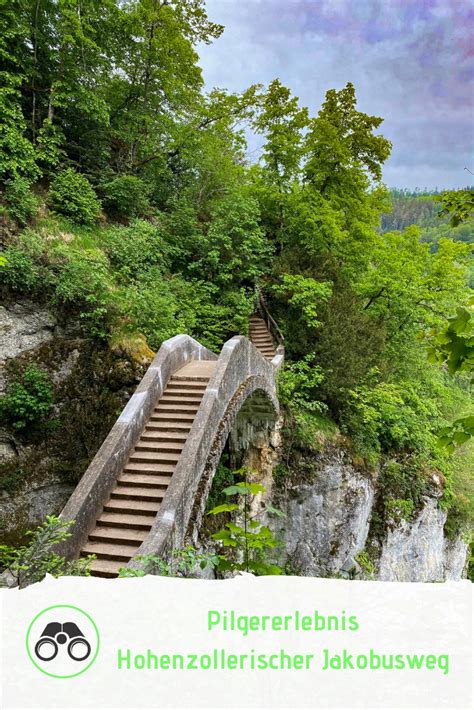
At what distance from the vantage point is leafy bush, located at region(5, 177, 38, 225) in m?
9.20

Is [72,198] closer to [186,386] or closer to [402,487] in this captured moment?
[186,386]

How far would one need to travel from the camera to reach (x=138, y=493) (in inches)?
221

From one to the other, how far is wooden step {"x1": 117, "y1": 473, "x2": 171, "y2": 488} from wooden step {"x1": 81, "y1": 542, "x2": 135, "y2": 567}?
0.86 m

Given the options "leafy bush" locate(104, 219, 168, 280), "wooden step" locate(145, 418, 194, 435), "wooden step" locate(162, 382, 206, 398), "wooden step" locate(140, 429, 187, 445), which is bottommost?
"wooden step" locate(140, 429, 187, 445)

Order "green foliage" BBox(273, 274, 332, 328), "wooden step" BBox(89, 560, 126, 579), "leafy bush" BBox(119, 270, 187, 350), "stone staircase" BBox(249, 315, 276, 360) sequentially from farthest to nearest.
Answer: "stone staircase" BBox(249, 315, 276, 360), "green foliage" BBox(273, 274, 332, 328), "leafy bush" BBox(119, 270, 187, 350), "wooden step" BBox(89, 560, 126, 579)

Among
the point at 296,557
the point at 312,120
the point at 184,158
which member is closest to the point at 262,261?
the point at 184,158

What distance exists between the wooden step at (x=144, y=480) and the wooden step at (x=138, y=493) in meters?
0.06

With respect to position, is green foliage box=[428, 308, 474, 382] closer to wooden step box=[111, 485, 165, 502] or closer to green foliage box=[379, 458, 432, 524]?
wooden step box=[111, 485, 165, 502]

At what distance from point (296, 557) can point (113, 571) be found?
8.18 metres

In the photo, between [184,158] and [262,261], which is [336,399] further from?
[184,158]

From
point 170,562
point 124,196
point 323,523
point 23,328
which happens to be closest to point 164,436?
point 170,562

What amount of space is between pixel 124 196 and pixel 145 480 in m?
9.89

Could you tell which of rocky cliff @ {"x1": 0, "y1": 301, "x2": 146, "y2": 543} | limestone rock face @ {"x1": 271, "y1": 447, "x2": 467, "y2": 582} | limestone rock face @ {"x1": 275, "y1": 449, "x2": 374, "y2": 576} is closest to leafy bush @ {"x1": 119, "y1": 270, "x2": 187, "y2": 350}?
rocky cliff @ {"x1": 0, "y1": 301, "x2": 146, "y2": 543}

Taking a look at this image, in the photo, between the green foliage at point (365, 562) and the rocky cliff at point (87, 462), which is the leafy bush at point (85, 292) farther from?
the green foliage at point (365, 562)
